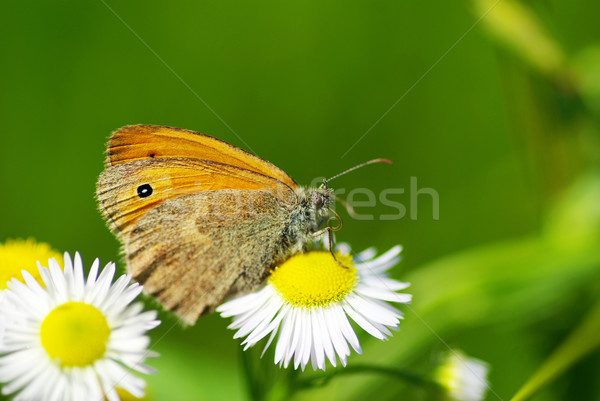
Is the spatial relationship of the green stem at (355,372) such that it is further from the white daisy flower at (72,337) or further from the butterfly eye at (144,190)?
the butterfly eye at (144,190)

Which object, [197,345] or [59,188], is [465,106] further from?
[59,188]

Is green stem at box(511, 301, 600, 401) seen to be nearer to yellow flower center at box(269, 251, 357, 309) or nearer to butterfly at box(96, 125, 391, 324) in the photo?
yellow flower center at box(269, 251, 357, 309)

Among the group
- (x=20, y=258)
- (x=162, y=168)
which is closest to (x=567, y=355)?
(x=162, y=168)

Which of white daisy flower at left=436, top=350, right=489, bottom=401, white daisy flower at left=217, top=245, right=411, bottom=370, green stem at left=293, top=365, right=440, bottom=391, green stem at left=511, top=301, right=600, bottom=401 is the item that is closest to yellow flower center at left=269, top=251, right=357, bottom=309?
white daisy flower at left=217, top=245, right=411, bottom=370

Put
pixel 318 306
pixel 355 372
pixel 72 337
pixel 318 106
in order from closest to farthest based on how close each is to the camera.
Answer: pixel 72 337, pixel 355 372, pixel 318 306, pixel 318 106

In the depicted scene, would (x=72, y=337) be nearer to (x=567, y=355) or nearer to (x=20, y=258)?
(x=20, y=258)
